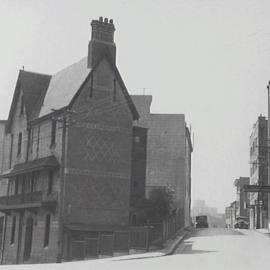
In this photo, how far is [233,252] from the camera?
28.9m

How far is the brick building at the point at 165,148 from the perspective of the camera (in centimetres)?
6488

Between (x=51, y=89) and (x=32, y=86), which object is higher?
(x=32, y=86)

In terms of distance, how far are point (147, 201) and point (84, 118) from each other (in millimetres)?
8412

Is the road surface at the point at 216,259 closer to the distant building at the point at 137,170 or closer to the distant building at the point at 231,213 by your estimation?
the distant building at the point at 137,170

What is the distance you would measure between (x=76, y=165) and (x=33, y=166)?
4437mm

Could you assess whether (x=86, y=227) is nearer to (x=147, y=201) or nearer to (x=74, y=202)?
(x=74, y=202)

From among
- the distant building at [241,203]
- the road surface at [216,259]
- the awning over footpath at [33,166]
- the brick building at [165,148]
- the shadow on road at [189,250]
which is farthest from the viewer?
the distant building at [241,203]

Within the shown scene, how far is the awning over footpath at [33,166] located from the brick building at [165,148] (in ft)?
64.0

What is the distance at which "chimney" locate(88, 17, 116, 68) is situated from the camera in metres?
44.5

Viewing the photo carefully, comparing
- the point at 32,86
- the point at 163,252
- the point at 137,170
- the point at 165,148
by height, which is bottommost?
the point at 163,252

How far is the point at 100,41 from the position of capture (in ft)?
148

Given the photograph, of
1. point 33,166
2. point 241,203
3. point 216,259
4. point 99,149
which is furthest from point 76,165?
point 241,203

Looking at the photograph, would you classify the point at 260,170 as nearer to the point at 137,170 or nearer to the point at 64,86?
the point at 137,170

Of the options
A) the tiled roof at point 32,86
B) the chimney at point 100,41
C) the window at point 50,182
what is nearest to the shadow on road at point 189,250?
the window at point 50,182
